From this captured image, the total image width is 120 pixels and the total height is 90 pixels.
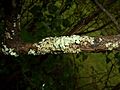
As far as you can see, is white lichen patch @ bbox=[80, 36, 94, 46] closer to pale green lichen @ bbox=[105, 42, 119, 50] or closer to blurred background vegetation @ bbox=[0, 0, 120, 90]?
pale green lichen @ bbox=[105, 42, 119, 50]

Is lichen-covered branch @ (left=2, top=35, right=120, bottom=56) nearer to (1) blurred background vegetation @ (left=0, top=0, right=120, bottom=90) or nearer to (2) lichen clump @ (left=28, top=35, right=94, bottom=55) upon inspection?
(2) lichen clump @ (left=28, top=35, right=94, bottom=55)

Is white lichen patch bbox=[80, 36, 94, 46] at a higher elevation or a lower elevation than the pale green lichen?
higher

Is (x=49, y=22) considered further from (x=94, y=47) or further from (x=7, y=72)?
(x=94, y=47)

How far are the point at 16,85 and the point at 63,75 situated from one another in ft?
1.27

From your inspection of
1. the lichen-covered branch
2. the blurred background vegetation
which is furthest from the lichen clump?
the blurred background vegetation

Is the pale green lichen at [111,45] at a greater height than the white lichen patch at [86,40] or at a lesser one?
lesser

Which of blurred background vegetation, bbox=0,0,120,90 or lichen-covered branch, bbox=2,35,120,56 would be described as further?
blurred background vegetation, bbox=0,0,120,90

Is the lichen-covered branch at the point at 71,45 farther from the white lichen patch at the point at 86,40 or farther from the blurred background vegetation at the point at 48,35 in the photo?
the blurred background vegetation at the point at 48,35

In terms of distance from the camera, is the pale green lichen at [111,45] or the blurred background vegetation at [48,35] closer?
the pale green lichen at [111,45]

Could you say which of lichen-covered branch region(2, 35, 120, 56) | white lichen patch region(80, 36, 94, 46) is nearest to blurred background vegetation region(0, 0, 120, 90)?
lichen-covered branch region(2, 35, 120, 56)

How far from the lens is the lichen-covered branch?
730 mm

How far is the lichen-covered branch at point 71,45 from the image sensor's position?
0.73m

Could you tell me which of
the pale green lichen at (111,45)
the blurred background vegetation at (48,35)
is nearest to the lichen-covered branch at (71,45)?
the pale green lichen at (111,45)

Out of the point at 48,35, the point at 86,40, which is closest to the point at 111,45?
the point at 86,40
